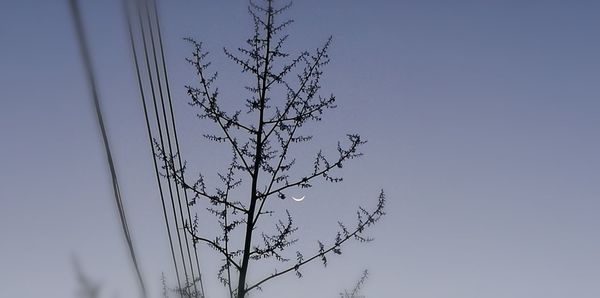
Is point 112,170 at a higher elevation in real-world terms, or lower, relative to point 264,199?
lower

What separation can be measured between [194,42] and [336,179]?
7.18ft

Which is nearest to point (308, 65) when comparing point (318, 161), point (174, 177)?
point (318, 161)

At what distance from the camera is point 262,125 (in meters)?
8.38

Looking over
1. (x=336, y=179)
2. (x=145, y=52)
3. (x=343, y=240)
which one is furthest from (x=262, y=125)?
(x=145, y=52)

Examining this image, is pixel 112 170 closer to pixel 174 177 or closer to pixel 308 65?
pixel 174 177

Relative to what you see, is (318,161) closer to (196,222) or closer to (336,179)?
(336,179)

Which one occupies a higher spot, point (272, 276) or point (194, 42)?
point (194, 42)

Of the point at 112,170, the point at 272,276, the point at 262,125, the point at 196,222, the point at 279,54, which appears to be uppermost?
the point at 279,54

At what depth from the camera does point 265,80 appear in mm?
8352

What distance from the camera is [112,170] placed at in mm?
5562

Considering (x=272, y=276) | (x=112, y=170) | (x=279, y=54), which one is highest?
(x=279, y=54)

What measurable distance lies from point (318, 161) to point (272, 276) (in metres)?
Result: 1.35

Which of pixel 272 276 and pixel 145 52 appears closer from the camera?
pixel 145 52

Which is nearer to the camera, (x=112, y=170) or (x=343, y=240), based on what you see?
(x=112, y=170)
